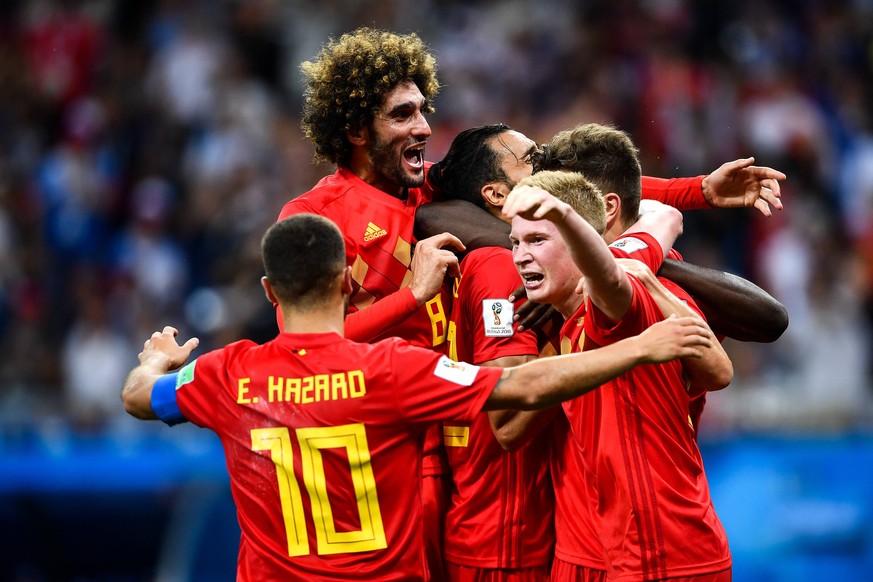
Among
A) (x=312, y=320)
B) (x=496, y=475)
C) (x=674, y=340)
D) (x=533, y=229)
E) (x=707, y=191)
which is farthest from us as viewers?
(x=707, y=191)

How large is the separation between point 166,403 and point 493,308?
1.51 m

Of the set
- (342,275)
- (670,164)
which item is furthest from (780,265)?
(342,275)

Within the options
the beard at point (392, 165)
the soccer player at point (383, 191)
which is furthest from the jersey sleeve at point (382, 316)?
the beard at point (392, 165)

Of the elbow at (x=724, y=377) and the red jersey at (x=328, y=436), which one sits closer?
the red jersey at (x=328, y=436)

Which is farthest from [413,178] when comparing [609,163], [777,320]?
[777,320]

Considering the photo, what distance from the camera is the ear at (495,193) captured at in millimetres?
5719

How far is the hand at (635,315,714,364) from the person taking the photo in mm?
4035

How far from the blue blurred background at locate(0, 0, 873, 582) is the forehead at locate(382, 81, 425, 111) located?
4506 millimetres

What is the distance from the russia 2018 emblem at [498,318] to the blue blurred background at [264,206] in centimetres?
445

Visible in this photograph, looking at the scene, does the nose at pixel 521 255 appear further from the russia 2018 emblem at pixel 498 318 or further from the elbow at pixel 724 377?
the elbow at pixel 724 377

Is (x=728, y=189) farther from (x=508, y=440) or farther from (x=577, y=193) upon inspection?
(x=508, y=440)

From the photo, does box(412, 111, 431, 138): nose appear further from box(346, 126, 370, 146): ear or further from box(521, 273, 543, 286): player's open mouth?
box(521, 273, 543, 286): player's open mouth

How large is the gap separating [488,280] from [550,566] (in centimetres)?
124

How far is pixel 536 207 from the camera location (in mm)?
4062
